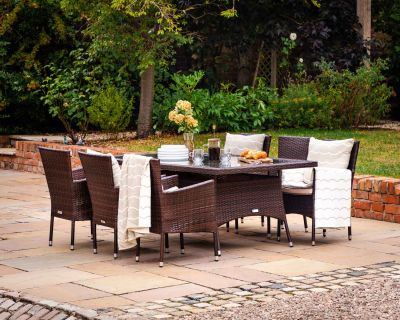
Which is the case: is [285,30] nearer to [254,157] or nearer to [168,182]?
[254,157]

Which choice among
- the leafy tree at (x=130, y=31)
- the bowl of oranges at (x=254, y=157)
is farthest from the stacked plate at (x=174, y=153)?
the leafy tree at (x=130, y=31)

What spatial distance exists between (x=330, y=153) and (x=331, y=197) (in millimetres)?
590

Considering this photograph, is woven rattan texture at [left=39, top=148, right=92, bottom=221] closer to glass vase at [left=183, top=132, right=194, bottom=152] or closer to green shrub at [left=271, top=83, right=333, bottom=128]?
glass vase at [left=183, top=132, right=194, bottom=152]

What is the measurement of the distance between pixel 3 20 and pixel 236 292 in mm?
11227

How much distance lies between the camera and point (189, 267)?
7.66m

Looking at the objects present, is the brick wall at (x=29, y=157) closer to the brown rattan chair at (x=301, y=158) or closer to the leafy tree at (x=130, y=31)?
the leafy tree at (x=130, y=31)

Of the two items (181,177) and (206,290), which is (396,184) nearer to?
(181,177)

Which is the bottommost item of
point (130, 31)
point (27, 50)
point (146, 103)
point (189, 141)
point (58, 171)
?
point (58, 171)

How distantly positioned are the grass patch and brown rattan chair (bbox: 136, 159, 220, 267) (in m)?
3.69

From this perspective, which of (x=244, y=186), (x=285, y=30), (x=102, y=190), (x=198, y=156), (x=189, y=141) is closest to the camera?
(x=102, y=190)

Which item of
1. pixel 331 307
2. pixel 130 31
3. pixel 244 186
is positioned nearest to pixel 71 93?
pixel 130 31

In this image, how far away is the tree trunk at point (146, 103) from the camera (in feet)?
53.4

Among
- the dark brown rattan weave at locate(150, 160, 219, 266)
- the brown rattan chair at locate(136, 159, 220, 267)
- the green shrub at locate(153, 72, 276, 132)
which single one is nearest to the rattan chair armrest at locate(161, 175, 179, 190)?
the brown rattan chair at locate(136, 159, 220, 267)

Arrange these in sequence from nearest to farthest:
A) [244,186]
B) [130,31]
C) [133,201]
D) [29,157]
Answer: [133,201]
[244,186]
[29,157]
[130,31]
